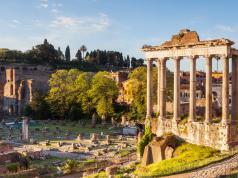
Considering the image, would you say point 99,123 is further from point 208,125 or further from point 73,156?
point 208,125

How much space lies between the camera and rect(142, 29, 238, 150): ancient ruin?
28438 mm

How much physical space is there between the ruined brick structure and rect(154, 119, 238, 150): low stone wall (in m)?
49.0

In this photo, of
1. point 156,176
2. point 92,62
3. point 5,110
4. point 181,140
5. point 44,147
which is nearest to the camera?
point 156,176

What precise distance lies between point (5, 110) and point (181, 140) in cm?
5902

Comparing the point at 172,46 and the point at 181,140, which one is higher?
the point at 172,46

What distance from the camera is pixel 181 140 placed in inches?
1236

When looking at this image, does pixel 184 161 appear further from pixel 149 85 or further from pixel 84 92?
pixel 84 92

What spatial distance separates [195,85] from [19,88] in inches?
2203

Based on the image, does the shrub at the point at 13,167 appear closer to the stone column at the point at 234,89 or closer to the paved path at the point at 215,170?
the paved path at the point at 215,170

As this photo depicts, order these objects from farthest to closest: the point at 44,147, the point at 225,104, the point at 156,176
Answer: the point at 44,147
the point at 225,104
the point at 156,176

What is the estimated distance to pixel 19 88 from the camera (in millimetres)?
81062

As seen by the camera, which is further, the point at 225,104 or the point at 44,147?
the point at 44,147

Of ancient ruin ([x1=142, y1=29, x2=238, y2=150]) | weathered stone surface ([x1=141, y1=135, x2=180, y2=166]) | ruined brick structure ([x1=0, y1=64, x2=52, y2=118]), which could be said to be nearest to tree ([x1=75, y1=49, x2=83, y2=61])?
ruined brick structure ([x1=0, y1=64, x2=52, y2=118])

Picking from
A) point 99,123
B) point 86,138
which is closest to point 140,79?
point 99,123
